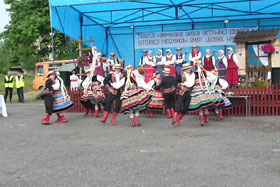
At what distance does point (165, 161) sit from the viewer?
5.82 meters

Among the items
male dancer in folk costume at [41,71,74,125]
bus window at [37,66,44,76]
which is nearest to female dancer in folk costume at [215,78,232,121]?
male dancer in folk costume at [41,71,74,125]

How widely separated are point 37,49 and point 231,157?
29.5 m

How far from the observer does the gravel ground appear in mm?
4914

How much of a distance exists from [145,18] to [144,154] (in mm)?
11957

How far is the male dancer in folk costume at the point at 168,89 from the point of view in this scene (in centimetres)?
1006

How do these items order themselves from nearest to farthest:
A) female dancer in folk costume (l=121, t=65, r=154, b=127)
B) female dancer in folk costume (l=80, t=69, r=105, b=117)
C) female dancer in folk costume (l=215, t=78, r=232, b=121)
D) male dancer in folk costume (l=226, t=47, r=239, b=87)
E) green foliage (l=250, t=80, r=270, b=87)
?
female dancer in folk costume (l=121, t=65, r=154, b=127), female dancer in folk costume (l=215, t=78, r=232, b=121), female dancer in folk costume (l=80, t=69, r=105, b=117), green foliage (l=250, t=80, r=270, b=87), male dancer in folk costume (l=226, t=47, r=239, b=87)

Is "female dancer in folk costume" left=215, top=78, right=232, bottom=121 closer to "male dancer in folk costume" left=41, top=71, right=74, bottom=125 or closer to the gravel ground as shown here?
the gravel ground

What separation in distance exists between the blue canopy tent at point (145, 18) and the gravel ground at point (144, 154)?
251 inches

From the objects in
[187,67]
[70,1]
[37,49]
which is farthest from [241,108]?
[37,49]

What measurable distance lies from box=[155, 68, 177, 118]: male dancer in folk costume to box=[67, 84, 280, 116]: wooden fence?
66.6 inches

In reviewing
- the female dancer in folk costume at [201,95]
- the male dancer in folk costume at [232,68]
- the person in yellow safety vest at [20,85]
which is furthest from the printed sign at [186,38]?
the female dancer in folk costume at [201,95]

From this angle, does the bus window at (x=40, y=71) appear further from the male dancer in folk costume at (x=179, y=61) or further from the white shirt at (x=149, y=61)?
the male dancer in folk costume at (x=179, y=61)

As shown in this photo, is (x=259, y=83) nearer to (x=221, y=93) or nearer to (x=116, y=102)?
(x=221, y=93)

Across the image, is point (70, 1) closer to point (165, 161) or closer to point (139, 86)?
point (139, 86)
